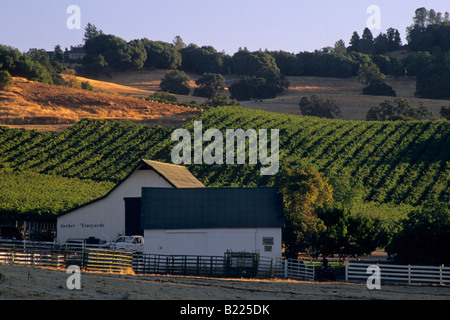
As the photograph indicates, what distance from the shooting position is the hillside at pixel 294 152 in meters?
76.1

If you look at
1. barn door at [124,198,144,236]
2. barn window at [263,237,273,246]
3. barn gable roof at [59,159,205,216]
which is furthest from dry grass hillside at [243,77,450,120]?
barn window at [263,237,273,246]

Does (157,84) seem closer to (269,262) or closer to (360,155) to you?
(360,155)

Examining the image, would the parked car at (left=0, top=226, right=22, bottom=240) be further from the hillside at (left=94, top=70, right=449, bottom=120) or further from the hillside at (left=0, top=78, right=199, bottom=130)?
the hillside at (left=94, top=70, right=449, bottom=120)

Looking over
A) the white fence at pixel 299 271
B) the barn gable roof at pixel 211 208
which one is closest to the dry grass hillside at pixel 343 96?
the barn gable roof at pixel 211 208

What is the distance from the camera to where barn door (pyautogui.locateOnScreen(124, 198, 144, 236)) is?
152ft

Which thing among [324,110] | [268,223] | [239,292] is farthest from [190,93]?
[239,292]

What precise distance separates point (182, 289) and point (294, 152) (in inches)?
2377

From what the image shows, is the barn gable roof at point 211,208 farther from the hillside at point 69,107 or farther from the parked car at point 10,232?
the hillside at point 69,107

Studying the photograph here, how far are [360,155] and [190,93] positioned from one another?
3735 inches

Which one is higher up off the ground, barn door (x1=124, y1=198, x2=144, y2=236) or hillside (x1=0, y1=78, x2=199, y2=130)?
hillside (x1=0, y1=78, x2=199, y2=130)

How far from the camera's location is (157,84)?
6939 inches

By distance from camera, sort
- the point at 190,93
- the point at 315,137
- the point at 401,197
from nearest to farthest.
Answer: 1. the point at 401,197
2. the point at 315,137
3. the point at 190,93

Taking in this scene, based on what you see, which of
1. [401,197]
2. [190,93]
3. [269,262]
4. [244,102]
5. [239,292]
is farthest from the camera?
[190,93]

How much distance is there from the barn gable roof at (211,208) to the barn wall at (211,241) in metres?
0.35
